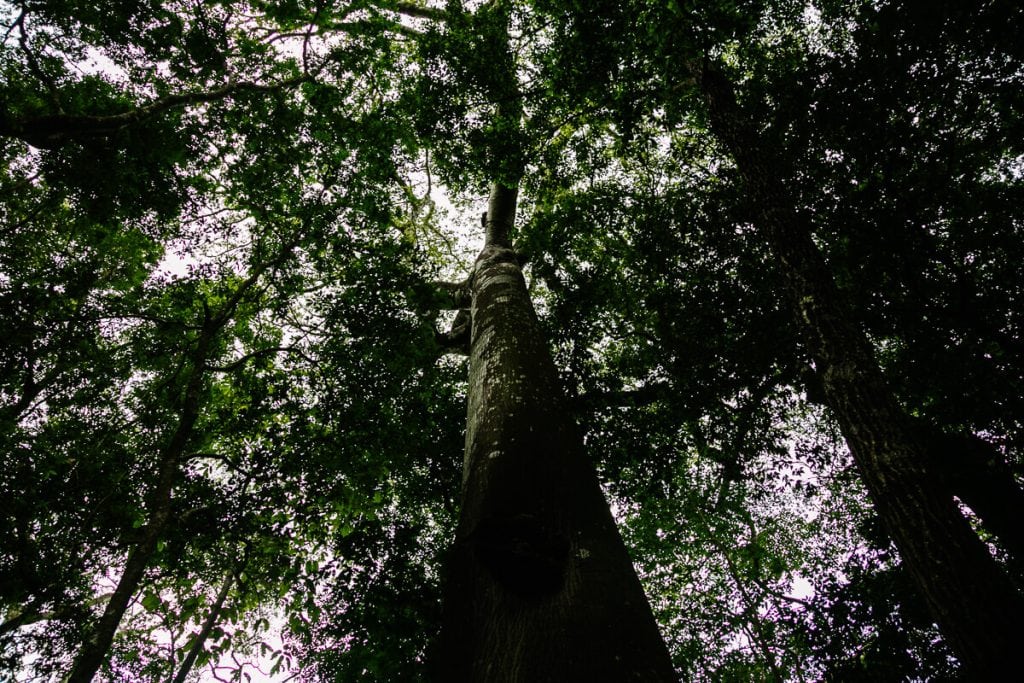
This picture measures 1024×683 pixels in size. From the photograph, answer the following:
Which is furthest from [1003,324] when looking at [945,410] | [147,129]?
[147,129]

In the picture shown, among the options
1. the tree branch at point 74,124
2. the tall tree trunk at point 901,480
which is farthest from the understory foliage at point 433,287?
the tall tree trunk at point 901,480

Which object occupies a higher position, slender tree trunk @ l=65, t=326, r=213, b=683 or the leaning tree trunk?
slender tree trunk @ l=65, t=326, r=213, b=683

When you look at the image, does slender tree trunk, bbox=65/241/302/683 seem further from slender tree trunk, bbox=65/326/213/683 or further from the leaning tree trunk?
the leaning tree trunk

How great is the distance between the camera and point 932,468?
2475 mm

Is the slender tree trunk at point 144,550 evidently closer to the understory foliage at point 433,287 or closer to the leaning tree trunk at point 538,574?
the understory foliage at point 433,287

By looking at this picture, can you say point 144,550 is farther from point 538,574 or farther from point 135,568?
point 538,574

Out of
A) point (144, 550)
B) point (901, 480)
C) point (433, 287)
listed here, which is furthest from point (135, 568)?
point (901, 480)

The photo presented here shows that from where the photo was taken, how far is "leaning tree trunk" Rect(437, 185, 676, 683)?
1.28 m

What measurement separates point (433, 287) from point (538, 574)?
5787mm

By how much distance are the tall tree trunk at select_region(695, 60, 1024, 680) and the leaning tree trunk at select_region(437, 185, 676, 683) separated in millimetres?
1760

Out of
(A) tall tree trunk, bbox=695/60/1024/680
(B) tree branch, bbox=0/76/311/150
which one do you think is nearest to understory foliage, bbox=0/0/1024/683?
(B) tree branch, bbox=0/76/311/150

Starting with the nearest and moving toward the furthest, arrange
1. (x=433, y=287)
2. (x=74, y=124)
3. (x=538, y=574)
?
(x=538, y=574)
(x=74, y=124)
(x=433, y=287)

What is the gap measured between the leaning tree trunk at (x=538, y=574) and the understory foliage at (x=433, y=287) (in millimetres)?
2831

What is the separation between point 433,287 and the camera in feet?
22.6
